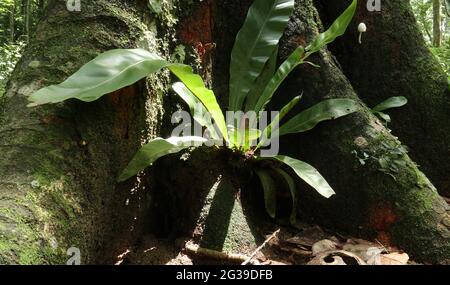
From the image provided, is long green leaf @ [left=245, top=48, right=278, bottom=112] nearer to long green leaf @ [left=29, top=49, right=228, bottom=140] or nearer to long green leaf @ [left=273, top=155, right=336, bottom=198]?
long green leaf @ [left=273, top=155, right=336, bottom=198]

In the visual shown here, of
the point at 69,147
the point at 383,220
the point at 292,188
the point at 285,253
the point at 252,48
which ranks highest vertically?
the point at 252,48

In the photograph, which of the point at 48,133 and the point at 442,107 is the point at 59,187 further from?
the point at 442,107

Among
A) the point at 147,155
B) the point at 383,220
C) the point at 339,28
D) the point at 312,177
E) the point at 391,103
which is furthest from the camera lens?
the point at 391,103

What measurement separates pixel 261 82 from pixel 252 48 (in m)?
0.19

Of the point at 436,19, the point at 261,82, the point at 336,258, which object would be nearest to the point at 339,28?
the point at 261,82

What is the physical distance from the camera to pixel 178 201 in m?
1.91

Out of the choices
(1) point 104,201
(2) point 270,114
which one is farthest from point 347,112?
(1) point 104,201

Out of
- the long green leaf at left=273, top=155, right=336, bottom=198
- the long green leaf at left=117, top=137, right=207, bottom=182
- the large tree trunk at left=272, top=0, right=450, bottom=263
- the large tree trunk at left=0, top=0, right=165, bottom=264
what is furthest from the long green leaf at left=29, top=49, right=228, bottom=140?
the large tree trunk at left=272, top=0, right=450, bottom=263

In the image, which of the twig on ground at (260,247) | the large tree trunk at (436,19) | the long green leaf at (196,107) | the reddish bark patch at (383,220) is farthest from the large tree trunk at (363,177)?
the large tree trunk at (436,19)

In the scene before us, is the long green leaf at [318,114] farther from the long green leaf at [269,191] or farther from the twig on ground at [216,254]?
the twig on ground at [216,254]

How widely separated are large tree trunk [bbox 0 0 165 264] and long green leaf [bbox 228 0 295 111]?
46cm

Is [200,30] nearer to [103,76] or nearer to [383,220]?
[103,76]

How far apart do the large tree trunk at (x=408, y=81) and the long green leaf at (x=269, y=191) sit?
90cm

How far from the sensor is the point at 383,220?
6.12 feet
